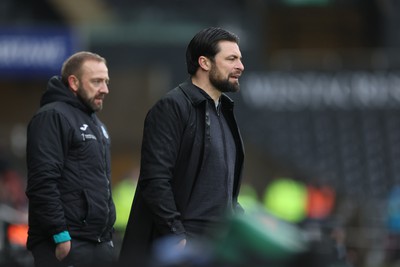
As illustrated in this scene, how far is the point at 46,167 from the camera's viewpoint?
6.13 meters

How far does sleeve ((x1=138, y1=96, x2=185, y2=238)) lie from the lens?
5.68 meters

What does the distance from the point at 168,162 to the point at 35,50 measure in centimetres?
1868

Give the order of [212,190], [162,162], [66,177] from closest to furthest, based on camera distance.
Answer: [162,162] → [212,190] → [66,177]

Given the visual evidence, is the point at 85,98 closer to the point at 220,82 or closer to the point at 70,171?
the point at 70,171

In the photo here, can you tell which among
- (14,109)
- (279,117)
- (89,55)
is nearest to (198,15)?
(279,117)

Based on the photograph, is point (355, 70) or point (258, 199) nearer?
point (258, 199)

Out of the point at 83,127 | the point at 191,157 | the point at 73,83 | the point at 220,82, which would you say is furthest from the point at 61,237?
the point at 220,82

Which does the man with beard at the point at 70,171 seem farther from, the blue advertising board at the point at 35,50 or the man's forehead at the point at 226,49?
the blue advertising board at the point at 35,50

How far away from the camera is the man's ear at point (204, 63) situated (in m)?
5.99

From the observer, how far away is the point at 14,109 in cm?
2531

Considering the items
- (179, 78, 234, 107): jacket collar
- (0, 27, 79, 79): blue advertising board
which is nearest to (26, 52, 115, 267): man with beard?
(179, 78, 234, 107): jacket collar

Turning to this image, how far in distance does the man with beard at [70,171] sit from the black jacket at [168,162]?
12.3 inches

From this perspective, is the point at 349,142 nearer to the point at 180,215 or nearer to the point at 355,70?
the point at 355,70

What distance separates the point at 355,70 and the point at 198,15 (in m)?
3.45
